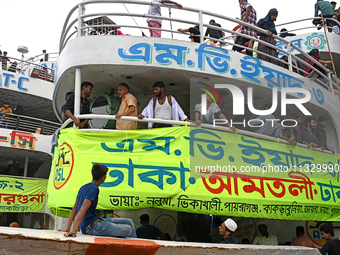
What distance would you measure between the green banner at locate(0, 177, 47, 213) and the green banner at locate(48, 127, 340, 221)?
851 cm

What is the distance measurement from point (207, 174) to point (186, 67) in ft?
7.19

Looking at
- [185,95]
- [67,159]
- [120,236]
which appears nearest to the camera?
[120,236]

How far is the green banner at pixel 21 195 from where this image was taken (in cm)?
1376

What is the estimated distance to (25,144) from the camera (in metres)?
15.1

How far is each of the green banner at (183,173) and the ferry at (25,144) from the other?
6875 millimetres

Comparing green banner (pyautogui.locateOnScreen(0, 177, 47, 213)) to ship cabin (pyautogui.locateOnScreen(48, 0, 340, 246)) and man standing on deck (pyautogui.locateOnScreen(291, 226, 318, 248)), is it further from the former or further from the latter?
man standing on deck (pyautogui.locateOnScreen(291, 226, 318, 248))

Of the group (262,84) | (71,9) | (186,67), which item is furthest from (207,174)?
(71,9)

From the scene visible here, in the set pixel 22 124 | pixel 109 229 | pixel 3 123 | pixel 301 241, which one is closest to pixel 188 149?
pixel 109 229

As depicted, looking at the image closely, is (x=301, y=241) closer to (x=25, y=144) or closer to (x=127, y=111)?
(x=127, y=111)

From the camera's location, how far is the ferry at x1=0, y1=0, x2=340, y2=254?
5957mm

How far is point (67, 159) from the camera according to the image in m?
6.17

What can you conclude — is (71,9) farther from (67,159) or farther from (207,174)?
(207,174)


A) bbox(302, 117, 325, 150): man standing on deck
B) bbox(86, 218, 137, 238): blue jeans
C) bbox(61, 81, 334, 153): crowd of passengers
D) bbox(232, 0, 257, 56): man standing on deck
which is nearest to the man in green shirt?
bbox(232, 0, 257, 56): man standing on deck

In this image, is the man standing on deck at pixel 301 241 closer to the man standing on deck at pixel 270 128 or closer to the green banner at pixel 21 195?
the man standing on deck at pixel 270 128
